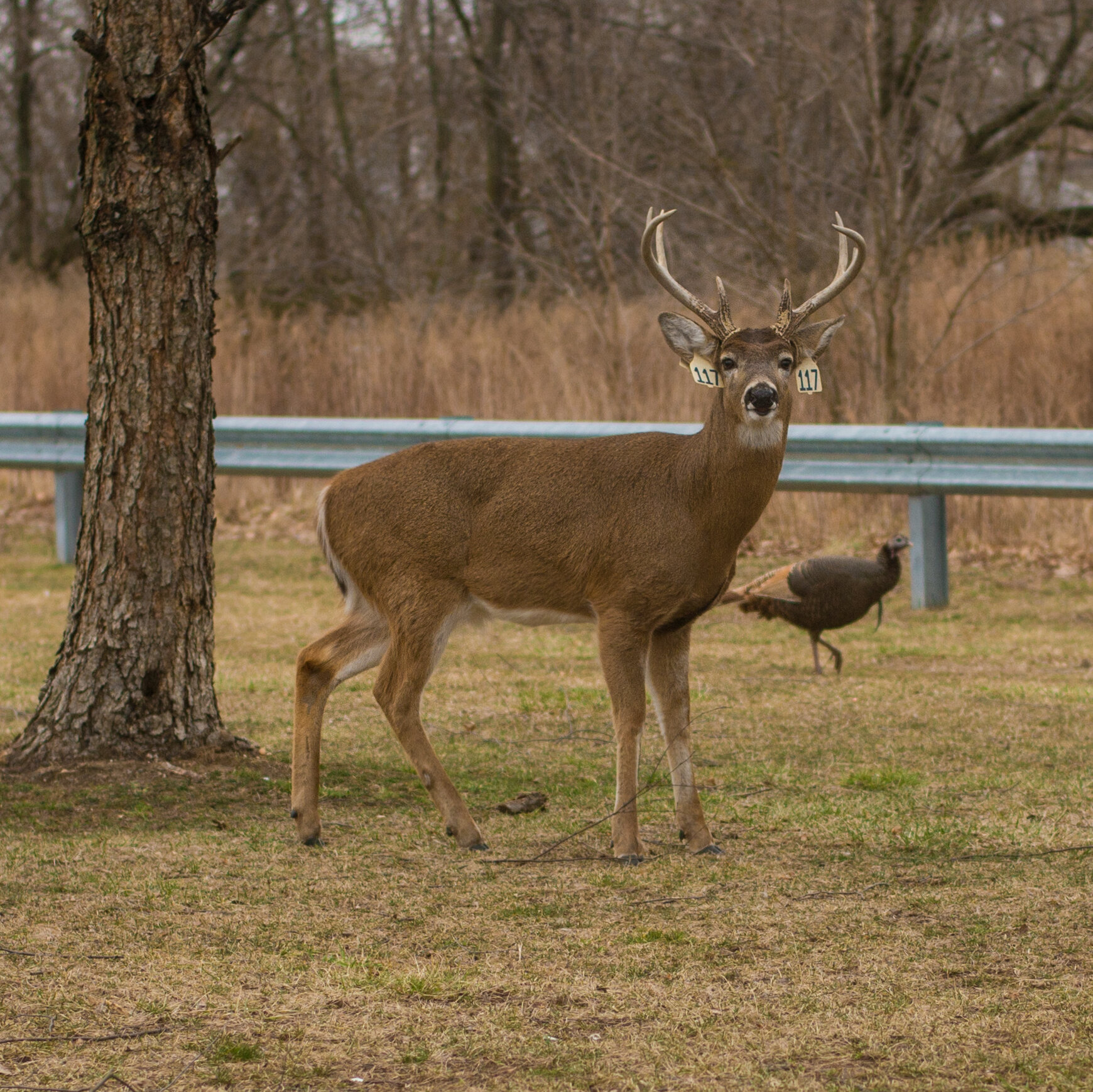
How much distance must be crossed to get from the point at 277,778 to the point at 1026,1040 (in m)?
3.46

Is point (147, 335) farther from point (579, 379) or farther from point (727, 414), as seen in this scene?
point (579, 379)

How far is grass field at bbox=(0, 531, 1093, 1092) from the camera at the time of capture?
3689 mm

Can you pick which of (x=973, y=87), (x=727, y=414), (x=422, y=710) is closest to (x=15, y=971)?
(x=727, y=414)

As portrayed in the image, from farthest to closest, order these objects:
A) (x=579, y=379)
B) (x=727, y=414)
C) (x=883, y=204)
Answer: (x=579, y=379), (x=883, y=204), (x=727, y=414)

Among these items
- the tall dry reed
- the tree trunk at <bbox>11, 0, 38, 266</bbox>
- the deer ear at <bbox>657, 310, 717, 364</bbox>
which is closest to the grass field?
the deer ear at <bbox>657, 310, 717, 364</bbox>

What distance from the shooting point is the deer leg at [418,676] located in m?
5.58

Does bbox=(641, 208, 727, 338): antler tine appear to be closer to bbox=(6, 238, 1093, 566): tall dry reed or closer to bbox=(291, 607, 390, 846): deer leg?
bbox=(291, 607, 390, 846): deer leg

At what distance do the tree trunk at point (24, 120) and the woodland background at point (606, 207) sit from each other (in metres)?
0.06

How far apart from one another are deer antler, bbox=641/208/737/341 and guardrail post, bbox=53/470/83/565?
7.81m

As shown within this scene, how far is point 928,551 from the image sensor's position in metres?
10.1

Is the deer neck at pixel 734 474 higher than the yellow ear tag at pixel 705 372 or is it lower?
lower

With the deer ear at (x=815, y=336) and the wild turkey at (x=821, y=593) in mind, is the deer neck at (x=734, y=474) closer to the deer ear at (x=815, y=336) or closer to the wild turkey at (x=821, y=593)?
the deer ear at (x=815, y=336)

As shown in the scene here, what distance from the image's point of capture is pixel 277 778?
640cm

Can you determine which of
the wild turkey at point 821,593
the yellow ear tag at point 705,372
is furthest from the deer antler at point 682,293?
the wild turkey at point 821,593
